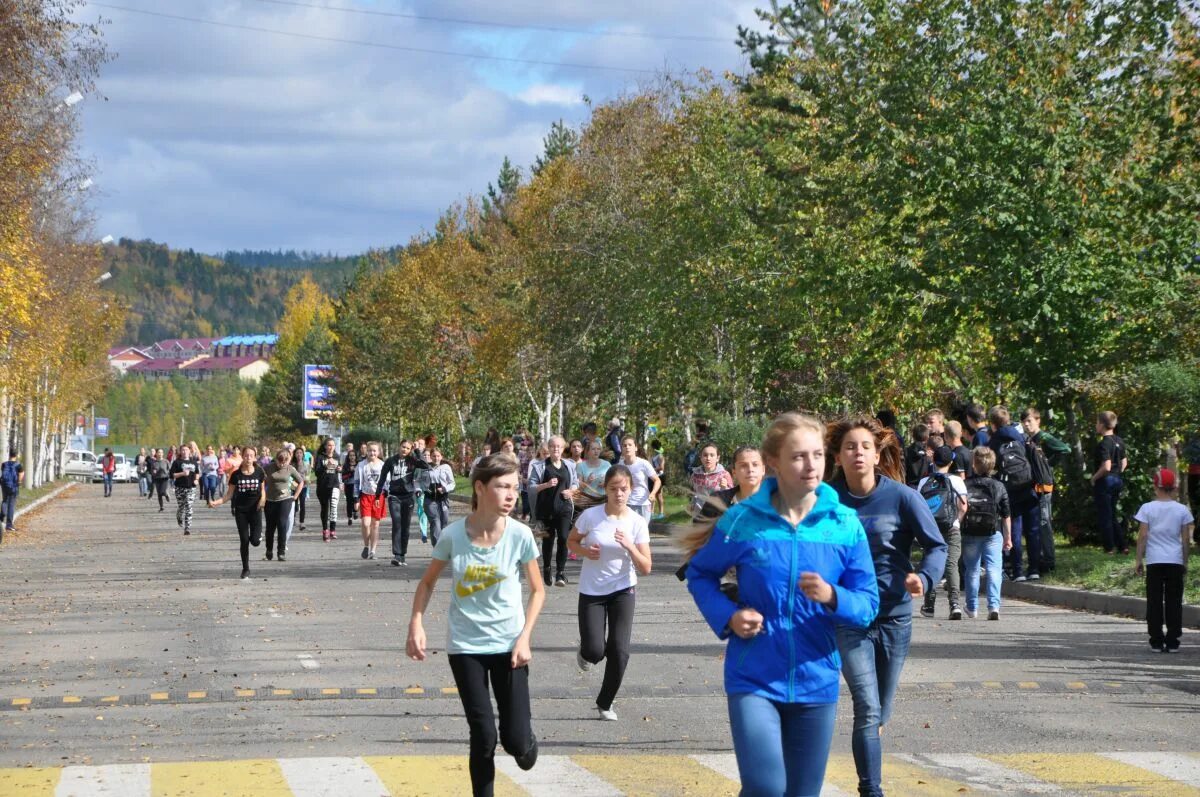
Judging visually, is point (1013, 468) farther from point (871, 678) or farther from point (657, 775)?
point (871, 678)

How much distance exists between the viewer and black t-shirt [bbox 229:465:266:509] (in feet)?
75.8

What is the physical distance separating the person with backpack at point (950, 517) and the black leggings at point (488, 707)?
5.92 meters

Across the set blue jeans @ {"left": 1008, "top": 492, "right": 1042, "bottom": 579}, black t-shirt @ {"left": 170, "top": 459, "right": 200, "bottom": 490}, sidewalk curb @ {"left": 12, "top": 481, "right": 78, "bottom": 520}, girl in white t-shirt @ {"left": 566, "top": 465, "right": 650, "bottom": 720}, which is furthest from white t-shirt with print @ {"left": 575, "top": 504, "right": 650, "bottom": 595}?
sidewalk curb @ {"left": 12, "top": 481, "right": 78, "bottom": 520}

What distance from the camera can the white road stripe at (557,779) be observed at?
26.4ft

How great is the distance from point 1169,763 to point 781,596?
14.3ft

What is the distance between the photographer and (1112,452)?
69.8 feet

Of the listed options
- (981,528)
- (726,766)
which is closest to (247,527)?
(981,528)

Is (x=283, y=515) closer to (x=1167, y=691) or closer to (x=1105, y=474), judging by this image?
(x=1105, y=474)

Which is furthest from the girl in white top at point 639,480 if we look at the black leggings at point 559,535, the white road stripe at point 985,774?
the white road stripe at point 985,774

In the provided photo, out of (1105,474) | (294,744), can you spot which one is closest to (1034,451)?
(1105,474)

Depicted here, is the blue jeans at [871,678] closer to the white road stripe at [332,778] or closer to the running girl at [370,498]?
the white road stripe at [332,778]

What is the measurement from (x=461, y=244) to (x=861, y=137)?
56780mm

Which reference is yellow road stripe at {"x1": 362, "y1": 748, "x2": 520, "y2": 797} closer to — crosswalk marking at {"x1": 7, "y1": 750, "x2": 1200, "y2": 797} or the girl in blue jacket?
crosswalk marking at {"x1": 7, "y1": 750, "x2": 1200, "y2": 797}

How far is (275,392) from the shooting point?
135 meters
